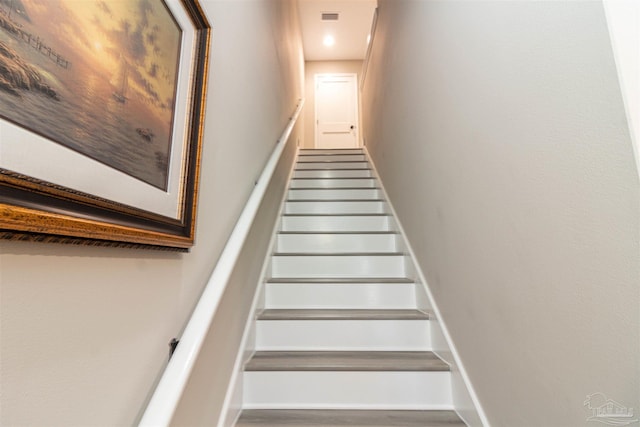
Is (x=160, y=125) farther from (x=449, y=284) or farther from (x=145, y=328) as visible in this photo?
(x=449, y=284)

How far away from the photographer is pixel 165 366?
30.4 inches

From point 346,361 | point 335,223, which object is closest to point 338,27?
point 335,223

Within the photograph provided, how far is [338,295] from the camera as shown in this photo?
1891mm

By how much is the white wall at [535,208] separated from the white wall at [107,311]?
97cm

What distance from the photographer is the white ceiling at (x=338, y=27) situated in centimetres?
467

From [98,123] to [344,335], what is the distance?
146 centimetres

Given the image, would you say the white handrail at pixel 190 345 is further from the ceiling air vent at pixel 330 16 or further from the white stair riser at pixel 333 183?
the ceiling air vent at pixel 330 16

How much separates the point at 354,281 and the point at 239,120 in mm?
1150

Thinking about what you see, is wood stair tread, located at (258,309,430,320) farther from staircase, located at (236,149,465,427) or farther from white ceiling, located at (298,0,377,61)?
white ceiling, located at (298,0,377,61)

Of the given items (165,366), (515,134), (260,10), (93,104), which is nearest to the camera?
(93,104)

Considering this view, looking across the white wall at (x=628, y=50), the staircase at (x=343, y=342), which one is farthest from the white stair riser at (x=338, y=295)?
the white wall at (x=628, y=50)

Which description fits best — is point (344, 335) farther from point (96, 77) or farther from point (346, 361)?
point (96, 77)

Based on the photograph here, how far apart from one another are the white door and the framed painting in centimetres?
Result: 523

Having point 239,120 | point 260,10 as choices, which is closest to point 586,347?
point 239,120
